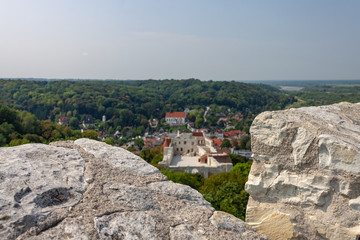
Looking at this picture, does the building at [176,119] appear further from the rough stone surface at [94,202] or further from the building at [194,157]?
the rough stone surface at [94,202]

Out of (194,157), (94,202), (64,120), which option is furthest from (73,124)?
(94,202)

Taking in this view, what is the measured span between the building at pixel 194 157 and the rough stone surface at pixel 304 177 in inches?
744

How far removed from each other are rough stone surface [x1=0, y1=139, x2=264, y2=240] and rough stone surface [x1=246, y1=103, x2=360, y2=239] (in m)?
0.81

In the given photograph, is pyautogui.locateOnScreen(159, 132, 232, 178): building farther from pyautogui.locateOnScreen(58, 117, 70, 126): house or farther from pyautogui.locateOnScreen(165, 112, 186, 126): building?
pyautogui.locateOnScreen(165, 112, 186, 126): building

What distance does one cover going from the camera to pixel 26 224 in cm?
259

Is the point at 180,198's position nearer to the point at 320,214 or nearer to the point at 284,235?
the point at 284,235

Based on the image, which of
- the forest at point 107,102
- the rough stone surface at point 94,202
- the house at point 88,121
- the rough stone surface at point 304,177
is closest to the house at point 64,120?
the forest at point 107,102

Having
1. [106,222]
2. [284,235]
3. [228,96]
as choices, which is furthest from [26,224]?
[228,96]

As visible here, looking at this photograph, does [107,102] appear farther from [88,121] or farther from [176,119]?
[176,119]

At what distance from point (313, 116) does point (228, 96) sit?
117688 mm

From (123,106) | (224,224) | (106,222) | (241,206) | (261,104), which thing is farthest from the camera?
(261,104)

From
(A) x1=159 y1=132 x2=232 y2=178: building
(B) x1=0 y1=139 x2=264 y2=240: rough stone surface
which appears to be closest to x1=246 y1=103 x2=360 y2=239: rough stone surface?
(B) x1=0 y1=139 x2=264 y2=240: rough stone surface

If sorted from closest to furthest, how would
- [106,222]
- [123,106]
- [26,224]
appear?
[26,224], [106,222], [123,106]

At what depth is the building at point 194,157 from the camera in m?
23.0
